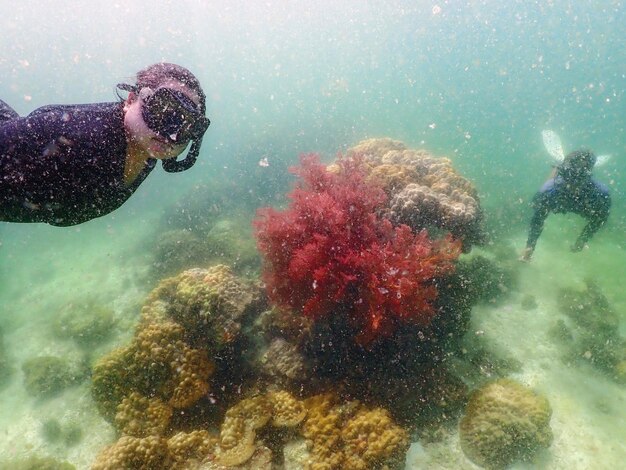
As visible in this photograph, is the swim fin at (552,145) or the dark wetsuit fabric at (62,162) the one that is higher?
the swim fin at (552,145)

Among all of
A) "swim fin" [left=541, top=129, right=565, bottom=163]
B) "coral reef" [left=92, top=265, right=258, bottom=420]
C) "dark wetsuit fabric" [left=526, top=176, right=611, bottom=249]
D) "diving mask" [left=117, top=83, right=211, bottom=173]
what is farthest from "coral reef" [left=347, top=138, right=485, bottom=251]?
"swim fin" [left=541, top=129, right=565, bottom=163]

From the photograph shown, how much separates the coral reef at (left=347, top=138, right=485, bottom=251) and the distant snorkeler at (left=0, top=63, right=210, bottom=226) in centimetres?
408

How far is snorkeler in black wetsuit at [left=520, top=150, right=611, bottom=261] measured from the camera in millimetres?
7512

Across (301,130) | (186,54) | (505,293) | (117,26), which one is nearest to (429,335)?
(505,293)

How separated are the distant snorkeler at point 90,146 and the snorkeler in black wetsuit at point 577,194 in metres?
8.32

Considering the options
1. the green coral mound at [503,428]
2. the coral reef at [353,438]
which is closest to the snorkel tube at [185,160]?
the coral reef at [353,438]

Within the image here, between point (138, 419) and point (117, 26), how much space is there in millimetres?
154878

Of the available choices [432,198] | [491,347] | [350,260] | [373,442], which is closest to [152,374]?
[373,442]

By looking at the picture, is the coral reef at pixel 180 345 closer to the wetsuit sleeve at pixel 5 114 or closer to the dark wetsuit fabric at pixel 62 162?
the dark wetsuit fabric at pixel 62 162

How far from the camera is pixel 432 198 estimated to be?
579 centimetres

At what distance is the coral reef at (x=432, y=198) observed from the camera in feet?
18.8

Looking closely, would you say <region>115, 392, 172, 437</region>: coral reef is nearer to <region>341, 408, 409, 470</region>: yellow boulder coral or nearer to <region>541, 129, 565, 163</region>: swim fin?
<region>341, 408, 409, 470</region>: yellow boulder coral

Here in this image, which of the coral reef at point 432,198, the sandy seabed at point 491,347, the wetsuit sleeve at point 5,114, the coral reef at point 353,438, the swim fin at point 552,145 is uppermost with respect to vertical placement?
the swim fin at point 552,145

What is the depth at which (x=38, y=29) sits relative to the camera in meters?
105
